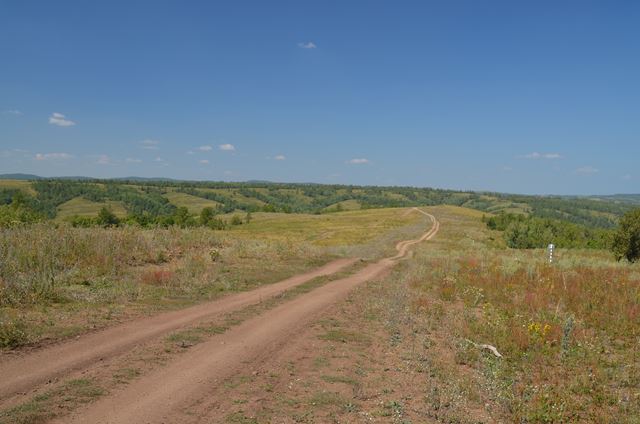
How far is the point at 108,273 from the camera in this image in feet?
57.1

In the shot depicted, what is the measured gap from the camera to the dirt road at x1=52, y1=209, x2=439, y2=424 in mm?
6387

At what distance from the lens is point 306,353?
981 centimetres

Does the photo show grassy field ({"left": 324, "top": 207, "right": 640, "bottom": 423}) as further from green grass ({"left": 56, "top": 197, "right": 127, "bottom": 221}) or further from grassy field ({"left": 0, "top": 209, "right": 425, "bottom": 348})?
green grass ({"left": 56, "top": 197, "right": 127, "bottom": 221})

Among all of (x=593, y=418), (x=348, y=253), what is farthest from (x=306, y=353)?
(x=348, y=253)

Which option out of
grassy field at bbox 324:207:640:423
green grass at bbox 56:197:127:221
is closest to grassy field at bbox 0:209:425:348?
grassy field at bbox 324:207:640:423

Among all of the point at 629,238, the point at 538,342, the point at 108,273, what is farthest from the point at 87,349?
the point at 629,238

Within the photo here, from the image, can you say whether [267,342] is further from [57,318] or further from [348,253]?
[348,253]

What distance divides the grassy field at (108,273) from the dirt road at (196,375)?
3218 millimetres

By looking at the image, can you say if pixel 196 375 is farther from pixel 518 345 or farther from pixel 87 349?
pixel 518 345

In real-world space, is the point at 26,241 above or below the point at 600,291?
above

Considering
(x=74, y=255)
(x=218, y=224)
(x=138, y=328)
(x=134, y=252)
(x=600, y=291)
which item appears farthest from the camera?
(x=218, y=224)

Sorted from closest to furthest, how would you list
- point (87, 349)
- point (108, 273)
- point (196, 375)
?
point (196, 375) < point (87, 349) < point (108, 273)

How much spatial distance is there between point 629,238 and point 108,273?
169ft

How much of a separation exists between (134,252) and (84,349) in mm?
13082
